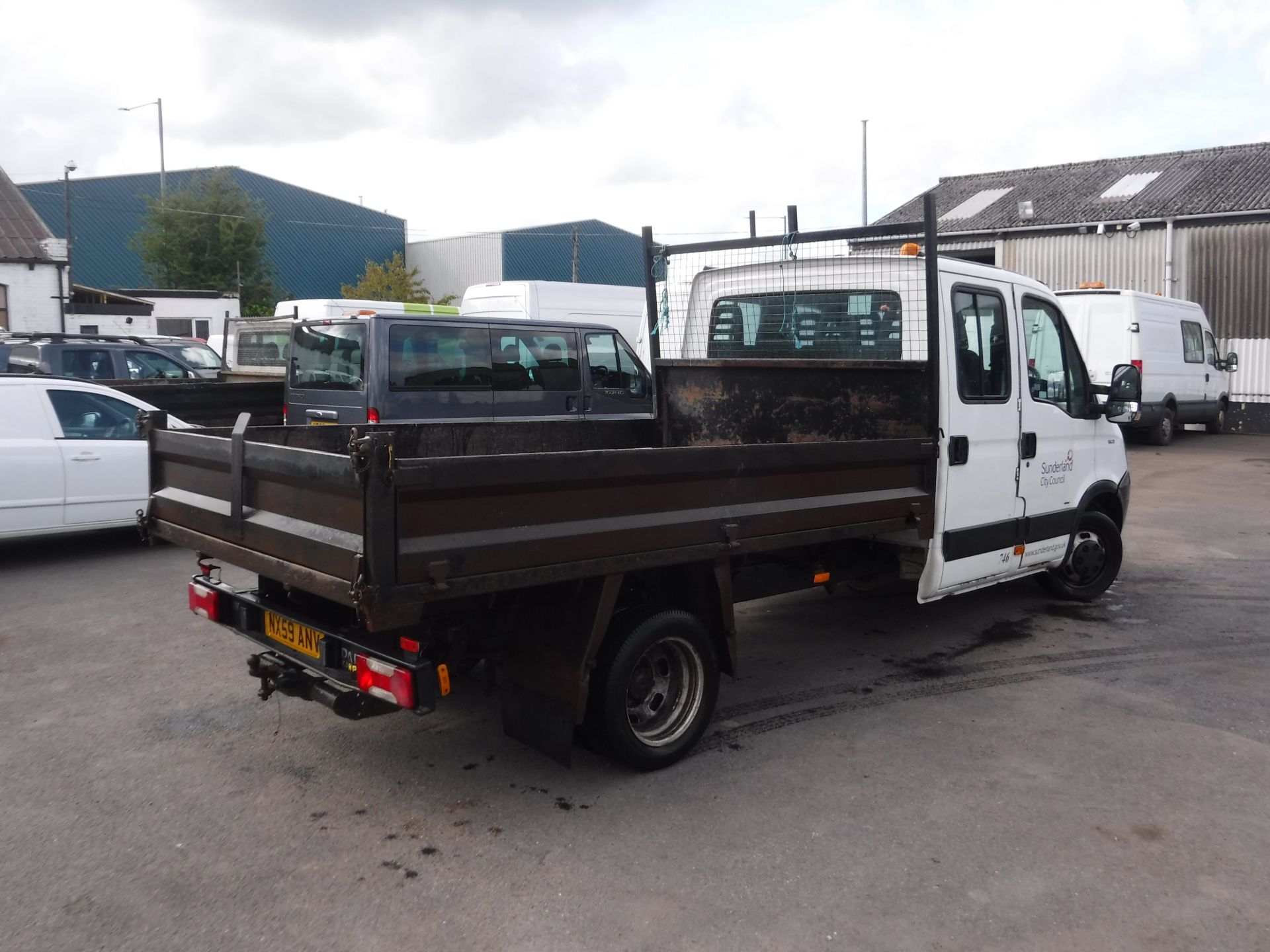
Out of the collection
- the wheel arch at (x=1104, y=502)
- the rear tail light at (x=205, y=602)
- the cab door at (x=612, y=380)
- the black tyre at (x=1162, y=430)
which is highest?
the cab door at (x=612, y=380)

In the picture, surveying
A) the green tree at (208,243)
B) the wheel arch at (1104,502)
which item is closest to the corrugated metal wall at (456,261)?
the green tree at (208,243)

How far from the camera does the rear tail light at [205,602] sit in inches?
190

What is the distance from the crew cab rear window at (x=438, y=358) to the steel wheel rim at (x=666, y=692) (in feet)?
19.7

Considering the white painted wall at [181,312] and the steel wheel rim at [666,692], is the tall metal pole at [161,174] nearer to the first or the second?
the white painted wall at [181,312]

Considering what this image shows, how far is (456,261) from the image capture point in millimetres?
56094

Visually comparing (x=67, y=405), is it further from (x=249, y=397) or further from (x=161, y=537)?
(x=161, y=537)

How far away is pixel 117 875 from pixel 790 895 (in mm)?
2310

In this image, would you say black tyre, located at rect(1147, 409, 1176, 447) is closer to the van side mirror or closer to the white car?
the van side mirror

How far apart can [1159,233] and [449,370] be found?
21.8 metres

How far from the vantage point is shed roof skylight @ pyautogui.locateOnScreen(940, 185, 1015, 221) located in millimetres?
30359

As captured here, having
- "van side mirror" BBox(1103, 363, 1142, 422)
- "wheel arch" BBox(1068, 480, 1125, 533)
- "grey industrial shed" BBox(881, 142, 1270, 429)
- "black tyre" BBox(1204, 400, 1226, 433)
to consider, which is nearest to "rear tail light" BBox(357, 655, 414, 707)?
"van side mirror" BBox(1103, 363, 1142, 422)

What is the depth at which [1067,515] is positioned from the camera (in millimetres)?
7051

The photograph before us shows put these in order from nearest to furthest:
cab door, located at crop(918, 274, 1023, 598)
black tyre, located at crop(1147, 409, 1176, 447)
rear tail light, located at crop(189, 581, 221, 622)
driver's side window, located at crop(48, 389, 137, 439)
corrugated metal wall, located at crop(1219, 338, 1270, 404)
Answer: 1. rear tail light, located at crop(189, 581, 221, 622)
2. cab door, located at crop(918, 274, 1023, 598)
3. driver's side window, located at crop(48, 389, 137, 439)
4. black tyre, located at crop(1147, 409, 1176, 447)
5. corrugated metal wall, located at crop(1219, 338, 1270, 404)

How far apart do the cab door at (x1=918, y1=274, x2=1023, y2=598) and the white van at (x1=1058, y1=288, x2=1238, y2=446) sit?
1189 centimetres
